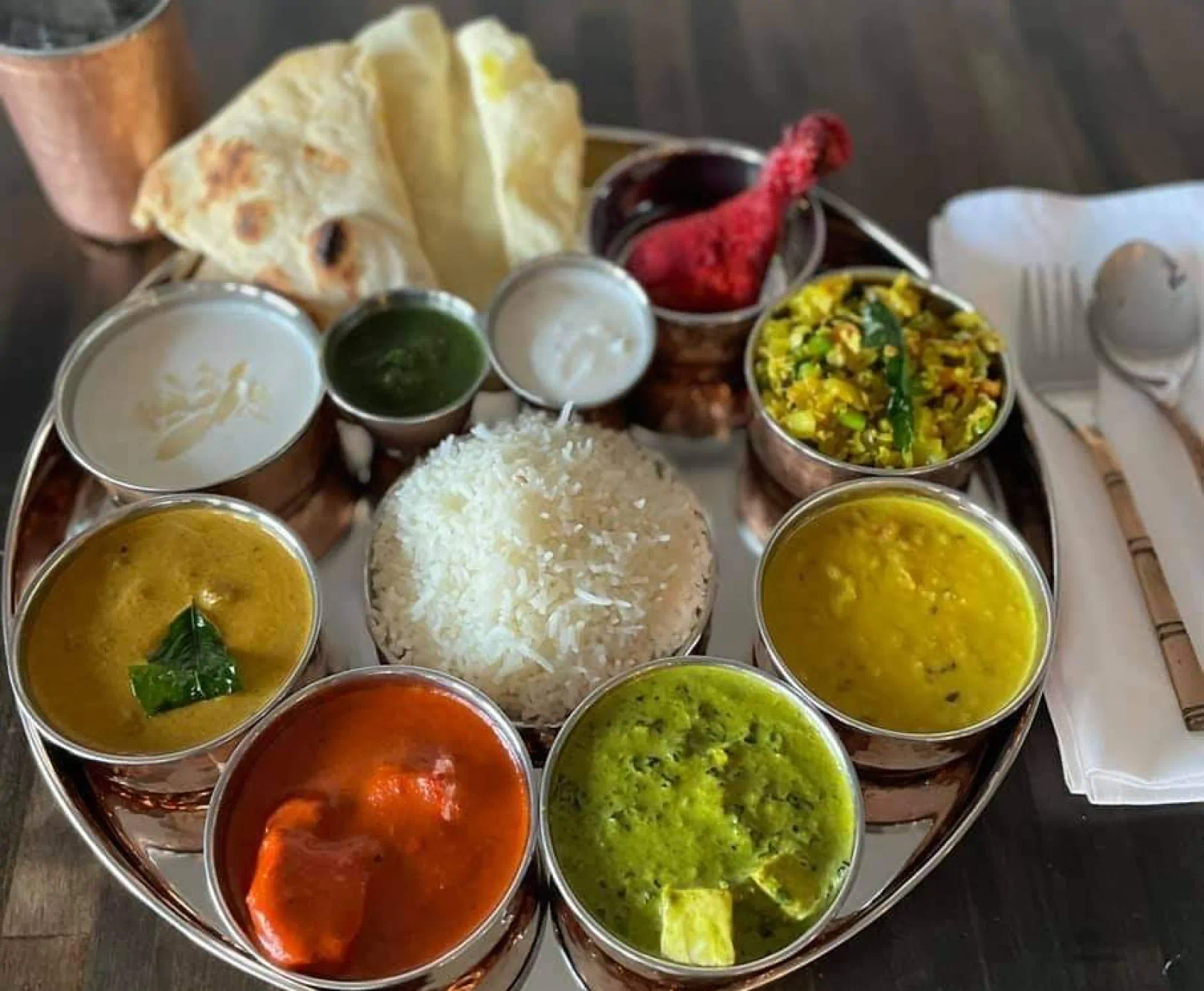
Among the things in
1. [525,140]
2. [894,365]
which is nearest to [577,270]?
[525,140]

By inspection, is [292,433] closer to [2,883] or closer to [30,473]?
[30,473]

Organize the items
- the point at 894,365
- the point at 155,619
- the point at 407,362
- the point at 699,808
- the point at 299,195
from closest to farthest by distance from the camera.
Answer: the point at 699,808, the point at 155,619, the point at 894,365, the point at 407,362, the point at 299,195

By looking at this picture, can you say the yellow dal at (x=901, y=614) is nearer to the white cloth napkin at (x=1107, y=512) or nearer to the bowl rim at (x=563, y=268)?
the white cloth napkin at (x=1107, y=512)

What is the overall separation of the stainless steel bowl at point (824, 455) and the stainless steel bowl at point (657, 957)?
47 cm

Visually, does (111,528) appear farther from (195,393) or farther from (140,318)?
(140,318)

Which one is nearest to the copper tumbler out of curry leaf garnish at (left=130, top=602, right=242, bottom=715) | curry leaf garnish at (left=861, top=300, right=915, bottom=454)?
curry leaf garnish at (left=130, top=602, right=242, bottom=715)

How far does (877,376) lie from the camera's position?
227cm

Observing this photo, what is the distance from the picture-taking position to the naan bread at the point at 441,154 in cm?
264

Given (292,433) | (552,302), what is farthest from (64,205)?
(552,302)

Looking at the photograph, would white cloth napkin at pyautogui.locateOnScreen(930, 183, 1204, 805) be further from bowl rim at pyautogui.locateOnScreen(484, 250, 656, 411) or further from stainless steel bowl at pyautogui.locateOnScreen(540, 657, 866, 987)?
bowl rim at pyautogui.locateOnScreen(484, 250, 656, 411)

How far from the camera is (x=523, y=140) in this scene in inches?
103

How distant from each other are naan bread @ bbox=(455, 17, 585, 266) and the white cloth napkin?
83cm

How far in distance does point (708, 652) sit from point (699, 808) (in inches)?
17.5

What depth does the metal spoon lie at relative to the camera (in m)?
2.46
